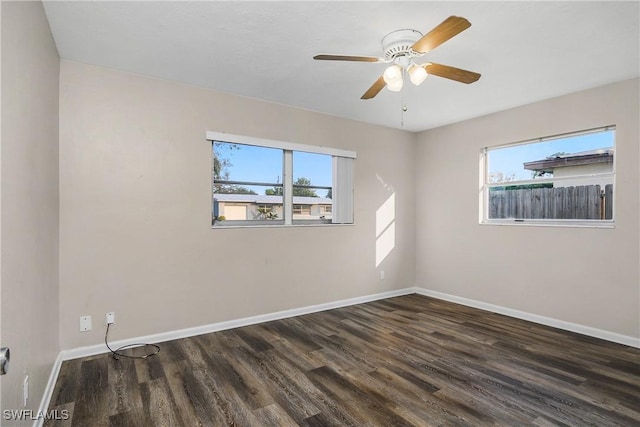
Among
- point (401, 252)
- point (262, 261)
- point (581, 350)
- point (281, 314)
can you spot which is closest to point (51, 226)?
point (262, 261)

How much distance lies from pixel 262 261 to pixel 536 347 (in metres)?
2.98

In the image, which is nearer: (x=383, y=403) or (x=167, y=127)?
(x=383, y=403)

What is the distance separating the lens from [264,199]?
3980 millimetres

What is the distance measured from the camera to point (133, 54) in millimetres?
2775

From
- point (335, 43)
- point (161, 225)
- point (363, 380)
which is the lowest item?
point (363, 380)

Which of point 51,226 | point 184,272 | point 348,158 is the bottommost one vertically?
point 184,272

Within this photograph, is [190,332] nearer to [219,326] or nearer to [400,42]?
[219,326]

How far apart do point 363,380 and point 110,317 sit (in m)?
2.35

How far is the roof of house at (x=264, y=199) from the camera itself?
372 cm

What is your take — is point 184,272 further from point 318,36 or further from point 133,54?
point 318,36

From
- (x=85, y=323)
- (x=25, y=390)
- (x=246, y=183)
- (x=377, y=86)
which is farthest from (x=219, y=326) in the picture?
(x=377, y=86)

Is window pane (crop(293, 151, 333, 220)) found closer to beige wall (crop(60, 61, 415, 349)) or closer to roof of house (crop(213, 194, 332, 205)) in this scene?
roof of house (crop(213, 194, 332, 205))
